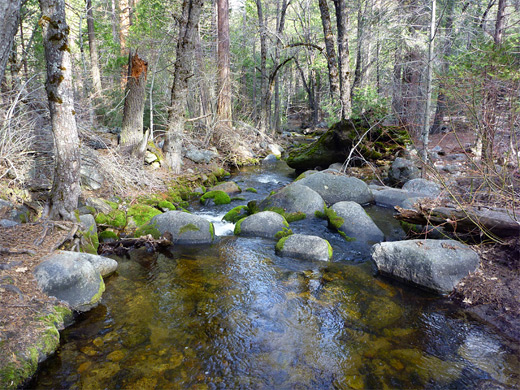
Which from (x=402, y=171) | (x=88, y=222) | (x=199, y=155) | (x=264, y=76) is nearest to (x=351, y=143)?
(x=402, y=171)

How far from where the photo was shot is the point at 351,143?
1111cm

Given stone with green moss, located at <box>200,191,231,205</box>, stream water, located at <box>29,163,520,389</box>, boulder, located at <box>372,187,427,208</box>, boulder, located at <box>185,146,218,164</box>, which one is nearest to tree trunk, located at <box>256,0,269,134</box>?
boulder, located at <box>185,146,218,164</box>

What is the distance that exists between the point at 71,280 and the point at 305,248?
351cm

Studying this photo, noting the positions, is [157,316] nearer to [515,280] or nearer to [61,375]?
[61,375]

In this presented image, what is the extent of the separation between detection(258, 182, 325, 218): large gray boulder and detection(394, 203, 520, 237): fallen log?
250cm

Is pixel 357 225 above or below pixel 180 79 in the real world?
below

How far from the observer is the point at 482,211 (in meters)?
4.95

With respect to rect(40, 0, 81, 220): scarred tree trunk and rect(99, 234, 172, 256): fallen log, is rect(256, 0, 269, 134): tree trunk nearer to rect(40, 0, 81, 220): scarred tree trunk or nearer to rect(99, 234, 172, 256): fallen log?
rect(99, 234, 172, 256): fallen log

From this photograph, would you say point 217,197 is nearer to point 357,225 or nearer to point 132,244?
point 132,244

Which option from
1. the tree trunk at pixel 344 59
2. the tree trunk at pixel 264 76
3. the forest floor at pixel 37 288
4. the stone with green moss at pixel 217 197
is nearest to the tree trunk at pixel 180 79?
the stone with green moss at pixel 217 197

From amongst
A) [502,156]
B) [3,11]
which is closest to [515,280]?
[502,156]

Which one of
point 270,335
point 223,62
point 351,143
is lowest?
point 270,335

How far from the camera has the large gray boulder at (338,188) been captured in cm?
877

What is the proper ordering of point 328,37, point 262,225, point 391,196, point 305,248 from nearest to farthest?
1. point 305,248
2. point 262,225
3. point 391,196
4. point 328,37
